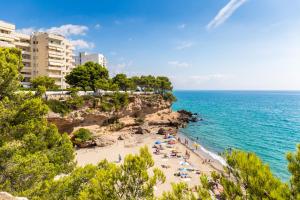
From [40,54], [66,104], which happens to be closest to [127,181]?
[66,104]

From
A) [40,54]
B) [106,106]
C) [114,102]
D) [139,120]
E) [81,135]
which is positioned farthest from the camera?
[139,120]

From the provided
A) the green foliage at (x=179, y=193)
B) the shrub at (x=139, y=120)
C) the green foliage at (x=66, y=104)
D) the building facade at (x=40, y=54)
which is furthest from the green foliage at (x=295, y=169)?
the building facade at (x=40, y=54)

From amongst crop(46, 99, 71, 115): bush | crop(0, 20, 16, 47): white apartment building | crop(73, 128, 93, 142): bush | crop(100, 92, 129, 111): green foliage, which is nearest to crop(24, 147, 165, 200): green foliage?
crop(46, 99, 71, 115): bush

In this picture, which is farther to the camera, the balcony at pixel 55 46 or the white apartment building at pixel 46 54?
the balcony at pixel 55 46

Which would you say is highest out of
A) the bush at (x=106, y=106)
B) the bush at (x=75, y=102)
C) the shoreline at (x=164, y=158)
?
the bush at (x=75, y=102)

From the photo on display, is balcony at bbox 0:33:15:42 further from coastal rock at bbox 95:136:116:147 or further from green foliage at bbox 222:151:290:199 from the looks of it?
green foliage at bbox 222:151:290:199

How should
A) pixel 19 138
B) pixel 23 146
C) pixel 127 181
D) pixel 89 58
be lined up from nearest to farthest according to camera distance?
pixel 127 181
pixel 19 138
pixel 23 146
pixel 89 58

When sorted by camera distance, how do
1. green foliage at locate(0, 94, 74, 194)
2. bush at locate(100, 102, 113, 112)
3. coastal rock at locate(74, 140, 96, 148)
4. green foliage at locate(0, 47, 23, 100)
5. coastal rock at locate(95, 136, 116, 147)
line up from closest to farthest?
green foliage at locate(0, 94, 74, 194) < green foliage at locate(0, 47, 23, 100) < coastal rock at locate(74, 140, 96, 148) < coastal rock at locate(95, 136, 116, 147) < bush at locate(100, 102, 113, 112)

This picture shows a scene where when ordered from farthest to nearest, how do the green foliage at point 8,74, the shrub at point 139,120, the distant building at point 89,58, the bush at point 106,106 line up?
the distant building at point 89,58
the shrub at point 139,120
the bush at point 106,106
the green foliage at point 8,74

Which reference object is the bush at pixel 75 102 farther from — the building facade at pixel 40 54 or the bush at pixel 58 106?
the building facade at pixel 40 54

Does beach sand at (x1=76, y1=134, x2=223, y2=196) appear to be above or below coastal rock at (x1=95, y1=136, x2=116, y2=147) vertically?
below

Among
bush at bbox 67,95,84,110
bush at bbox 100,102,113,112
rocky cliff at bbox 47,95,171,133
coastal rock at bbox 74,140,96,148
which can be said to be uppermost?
bush at bbox 67,95,84,110

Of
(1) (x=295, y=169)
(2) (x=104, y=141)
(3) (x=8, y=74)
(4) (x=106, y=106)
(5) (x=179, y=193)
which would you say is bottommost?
(2) (x=104, y=141)

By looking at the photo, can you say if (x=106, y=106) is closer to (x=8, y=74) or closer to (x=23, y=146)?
(x=23, y=146)
